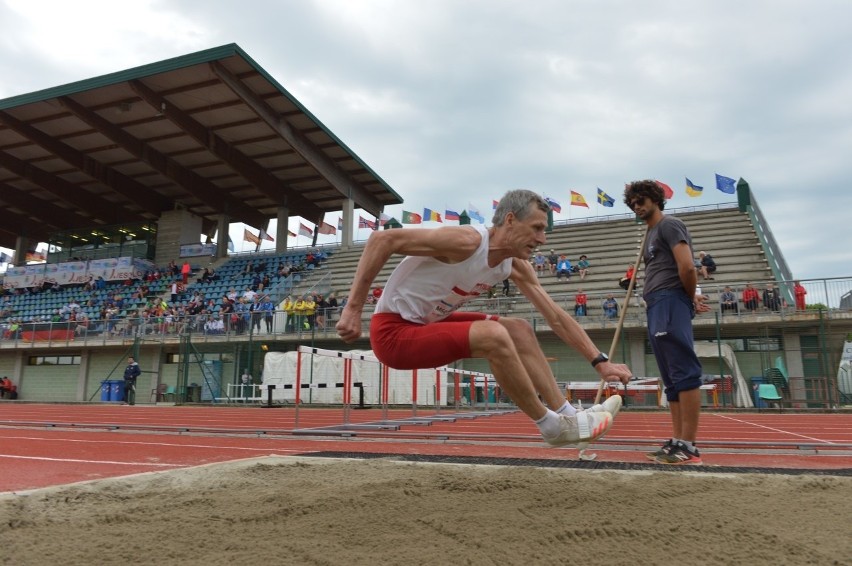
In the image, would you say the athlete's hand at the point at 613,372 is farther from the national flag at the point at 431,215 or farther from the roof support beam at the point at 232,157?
the national flag at the point at 431,215

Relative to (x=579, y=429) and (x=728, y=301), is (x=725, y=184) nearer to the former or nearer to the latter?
(x=728, y=301)

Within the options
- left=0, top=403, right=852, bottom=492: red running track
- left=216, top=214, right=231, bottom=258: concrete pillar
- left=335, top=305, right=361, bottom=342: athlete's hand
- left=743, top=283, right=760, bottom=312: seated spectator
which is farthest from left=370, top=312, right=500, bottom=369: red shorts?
left=216, top=214, right=231, bottom=258: concrete pillar

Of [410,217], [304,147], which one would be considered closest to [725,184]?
[410,217]

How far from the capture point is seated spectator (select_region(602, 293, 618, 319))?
15.7m

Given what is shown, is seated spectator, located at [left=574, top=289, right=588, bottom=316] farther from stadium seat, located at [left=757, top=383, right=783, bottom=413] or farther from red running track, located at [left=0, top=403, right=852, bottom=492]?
red running track, located at [left=0, top=403, right=852, bottom=492]

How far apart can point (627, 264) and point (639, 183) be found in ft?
55.4

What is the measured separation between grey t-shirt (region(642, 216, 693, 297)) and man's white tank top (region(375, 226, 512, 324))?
133 cm

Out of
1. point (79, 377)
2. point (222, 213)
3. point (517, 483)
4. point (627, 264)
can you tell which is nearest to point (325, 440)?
point (517, 483)

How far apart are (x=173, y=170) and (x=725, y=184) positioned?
75.5 ft

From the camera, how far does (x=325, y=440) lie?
20.5 feet

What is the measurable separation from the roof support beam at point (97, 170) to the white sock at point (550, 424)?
27037 mm

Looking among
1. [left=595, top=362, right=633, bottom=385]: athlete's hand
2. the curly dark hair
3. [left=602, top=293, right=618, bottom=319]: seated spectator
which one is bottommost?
[left=595, top=362, right=633, bottom=385]: athlete's hand

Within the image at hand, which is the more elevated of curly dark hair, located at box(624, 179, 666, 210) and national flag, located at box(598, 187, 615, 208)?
national flag, located at box(598, 187, 615, 208)

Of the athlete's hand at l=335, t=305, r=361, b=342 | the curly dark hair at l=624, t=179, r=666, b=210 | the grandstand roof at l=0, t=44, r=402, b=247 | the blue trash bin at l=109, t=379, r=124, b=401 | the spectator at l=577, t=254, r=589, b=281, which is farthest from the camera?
the grandstand roof at l=0, t=44, r=402, b=247
